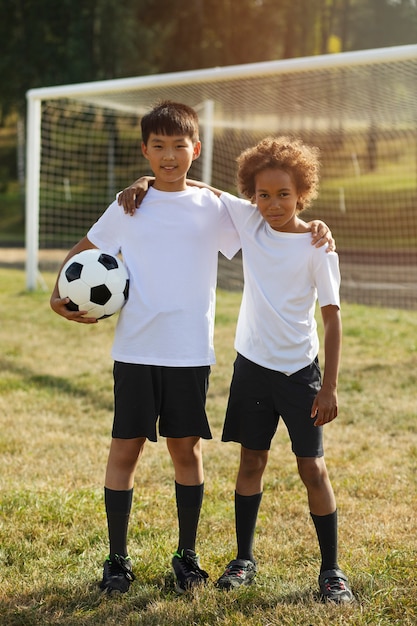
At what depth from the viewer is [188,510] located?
2582 mm

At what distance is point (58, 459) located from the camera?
3.86m

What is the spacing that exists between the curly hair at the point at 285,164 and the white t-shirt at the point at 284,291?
0.42 feet

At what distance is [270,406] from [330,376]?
0.24 meters

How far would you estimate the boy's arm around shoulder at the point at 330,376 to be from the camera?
238 centimetres

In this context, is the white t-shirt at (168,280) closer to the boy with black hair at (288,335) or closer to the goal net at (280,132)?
the boy with black hair at (288,335)

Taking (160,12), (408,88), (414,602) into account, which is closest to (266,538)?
(414,602)

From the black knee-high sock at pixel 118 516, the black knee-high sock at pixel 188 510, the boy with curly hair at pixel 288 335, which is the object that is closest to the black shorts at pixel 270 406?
the boy with curly hair at pixel 288 335

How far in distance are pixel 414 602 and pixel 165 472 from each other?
1566 millimetres

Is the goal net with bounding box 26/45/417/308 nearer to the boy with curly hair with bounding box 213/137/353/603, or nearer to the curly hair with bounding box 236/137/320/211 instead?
the curly hair with bounding box 236/137/320/211

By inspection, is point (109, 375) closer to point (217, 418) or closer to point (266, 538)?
point (217, 418)

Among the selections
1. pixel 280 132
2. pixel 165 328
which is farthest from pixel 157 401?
pixel 280 132

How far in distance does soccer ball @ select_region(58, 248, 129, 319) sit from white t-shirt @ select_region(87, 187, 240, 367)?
38 mm

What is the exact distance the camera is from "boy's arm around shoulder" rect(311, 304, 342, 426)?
93.7 inches

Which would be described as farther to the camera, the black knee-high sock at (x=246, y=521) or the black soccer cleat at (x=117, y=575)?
the black knee-high sock at (x=246, y=521)
